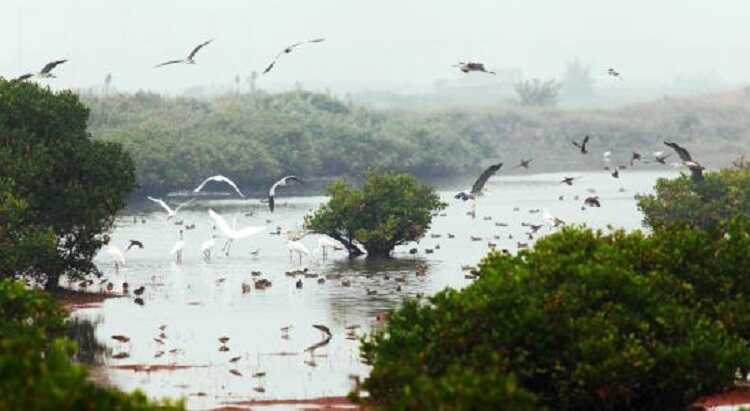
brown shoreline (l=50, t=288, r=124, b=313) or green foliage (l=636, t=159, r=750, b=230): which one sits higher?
green foliage (l=636, t=159, r=750, b=230)

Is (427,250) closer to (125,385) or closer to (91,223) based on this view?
(91,223)

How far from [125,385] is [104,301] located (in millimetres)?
24371

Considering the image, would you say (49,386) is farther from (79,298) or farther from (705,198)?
(705,198)

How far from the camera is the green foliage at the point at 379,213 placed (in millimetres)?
93812

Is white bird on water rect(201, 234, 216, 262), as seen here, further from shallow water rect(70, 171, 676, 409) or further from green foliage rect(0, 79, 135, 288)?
green foliage rect(0, 79, 135, 288)

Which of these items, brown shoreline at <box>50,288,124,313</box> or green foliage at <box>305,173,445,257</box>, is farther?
green foliage at <box>305,173,445,257</box>

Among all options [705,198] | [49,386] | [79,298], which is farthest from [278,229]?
[49,386]

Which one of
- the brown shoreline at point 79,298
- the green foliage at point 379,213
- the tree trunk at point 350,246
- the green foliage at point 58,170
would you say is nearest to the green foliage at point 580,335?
the brown shoreline at point 79,298

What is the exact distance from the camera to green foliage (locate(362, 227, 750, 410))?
36812 mm

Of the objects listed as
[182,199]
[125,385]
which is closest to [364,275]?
[125,385]

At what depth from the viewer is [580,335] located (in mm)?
37500

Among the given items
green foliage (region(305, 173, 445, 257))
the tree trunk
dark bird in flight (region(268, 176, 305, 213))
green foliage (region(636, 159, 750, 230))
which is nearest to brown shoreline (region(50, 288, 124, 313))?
dark bird in flight (region(268, 176, 305, 213))

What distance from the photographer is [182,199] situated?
16788 cm

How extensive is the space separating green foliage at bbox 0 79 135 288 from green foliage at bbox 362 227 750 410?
35.5 metres
